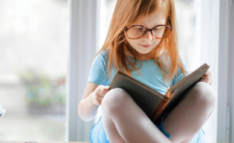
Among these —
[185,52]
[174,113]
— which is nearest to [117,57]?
[174,113]

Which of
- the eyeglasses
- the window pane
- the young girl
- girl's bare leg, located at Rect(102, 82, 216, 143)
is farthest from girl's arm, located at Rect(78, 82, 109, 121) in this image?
the window pane

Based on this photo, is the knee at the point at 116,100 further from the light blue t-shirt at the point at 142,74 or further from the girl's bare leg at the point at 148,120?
the light blue t-shirt at the point at 142,74

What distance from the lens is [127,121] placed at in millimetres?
579

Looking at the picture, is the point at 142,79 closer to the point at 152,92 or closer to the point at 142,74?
the point at 142,74

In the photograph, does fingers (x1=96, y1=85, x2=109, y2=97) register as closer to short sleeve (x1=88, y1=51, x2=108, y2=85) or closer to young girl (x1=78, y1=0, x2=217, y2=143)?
young girl (x1=78, y1=0, x2=217, y2=143)

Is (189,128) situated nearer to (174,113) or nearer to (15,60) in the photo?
(174,113)

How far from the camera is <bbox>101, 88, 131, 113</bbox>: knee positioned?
0.59 m

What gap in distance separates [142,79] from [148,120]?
34 cm

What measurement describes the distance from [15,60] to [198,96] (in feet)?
3.38

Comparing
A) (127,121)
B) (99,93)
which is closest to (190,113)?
(127,121)

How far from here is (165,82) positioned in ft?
3.03

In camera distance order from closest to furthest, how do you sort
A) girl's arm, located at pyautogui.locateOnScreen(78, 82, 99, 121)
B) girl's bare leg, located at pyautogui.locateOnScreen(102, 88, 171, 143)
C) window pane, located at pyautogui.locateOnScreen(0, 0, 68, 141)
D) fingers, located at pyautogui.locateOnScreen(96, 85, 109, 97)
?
girl's bare leg, located at pyautogui.locateOnScreen(102, 88, 171, 143) → fingers, located at pyautogui.locateOnScreen(96, 85, 109, 97) → girl's arm, located at pyautogui.locateOnScreen(78, 82, 99, 121) → window pane, located at pyautogui.locateOnScreen(0, 0, 68, 141)

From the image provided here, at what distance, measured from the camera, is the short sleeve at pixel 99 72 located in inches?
35.1

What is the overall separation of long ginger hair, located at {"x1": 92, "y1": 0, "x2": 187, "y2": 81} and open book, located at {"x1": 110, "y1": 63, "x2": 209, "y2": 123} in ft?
0.88
